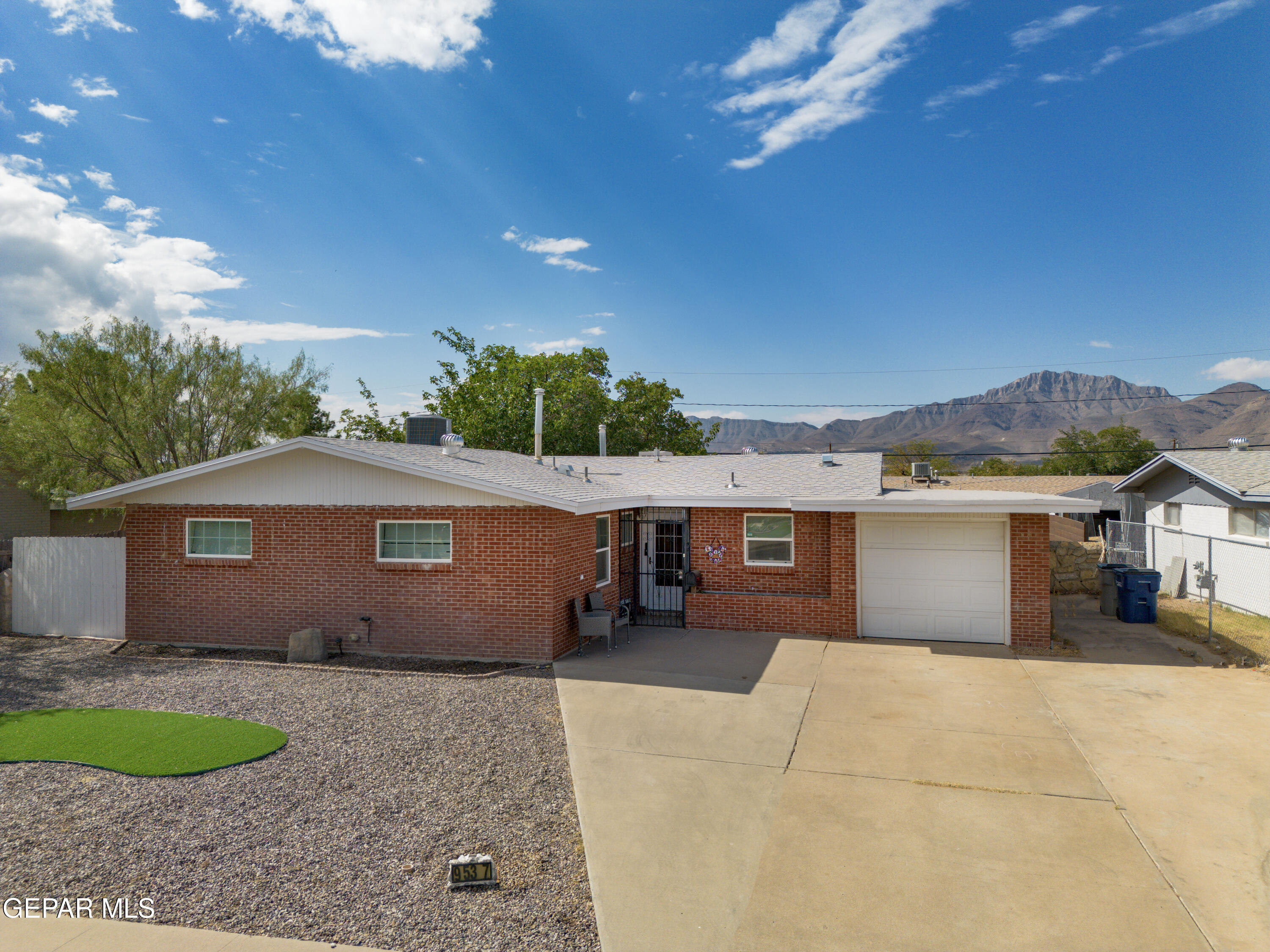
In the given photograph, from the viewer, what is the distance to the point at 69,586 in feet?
43.5

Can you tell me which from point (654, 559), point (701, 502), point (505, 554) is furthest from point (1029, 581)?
point (505, 554)

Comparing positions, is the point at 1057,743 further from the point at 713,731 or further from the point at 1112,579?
the point at 1112,579

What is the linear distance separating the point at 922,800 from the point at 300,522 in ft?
32.4

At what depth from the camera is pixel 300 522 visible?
11.5 m

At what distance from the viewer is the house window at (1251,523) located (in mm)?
15086

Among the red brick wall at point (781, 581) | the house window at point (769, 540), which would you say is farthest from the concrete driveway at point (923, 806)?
the house window at point (769, 540)

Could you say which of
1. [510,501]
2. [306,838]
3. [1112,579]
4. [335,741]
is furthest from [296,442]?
[1112,579]

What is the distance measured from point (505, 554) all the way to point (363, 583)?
2.51m

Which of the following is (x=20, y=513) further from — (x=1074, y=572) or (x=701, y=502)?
(x=1074, y=572)

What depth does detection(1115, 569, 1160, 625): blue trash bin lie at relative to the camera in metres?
13.4

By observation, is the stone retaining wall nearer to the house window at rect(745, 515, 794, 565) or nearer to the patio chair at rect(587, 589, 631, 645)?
the house window at rect(745, 515, 794, 565)

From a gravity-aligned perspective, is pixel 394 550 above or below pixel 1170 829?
above

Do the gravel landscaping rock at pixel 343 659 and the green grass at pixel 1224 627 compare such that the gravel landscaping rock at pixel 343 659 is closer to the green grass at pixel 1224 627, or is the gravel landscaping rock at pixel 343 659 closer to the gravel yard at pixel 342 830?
the gravel yard at pixel 342 830

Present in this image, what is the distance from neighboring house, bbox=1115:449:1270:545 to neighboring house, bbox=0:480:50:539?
113 ft
